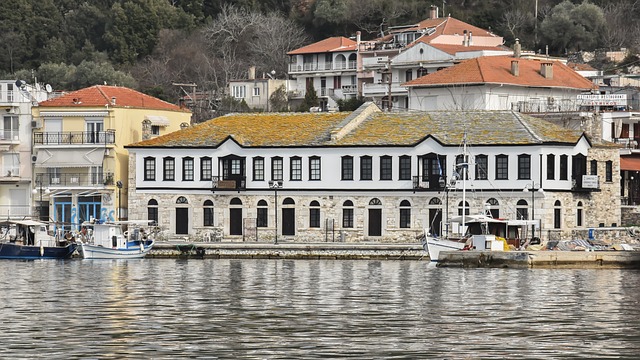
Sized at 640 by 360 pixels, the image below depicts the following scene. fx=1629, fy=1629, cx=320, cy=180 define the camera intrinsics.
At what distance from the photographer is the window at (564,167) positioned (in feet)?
262

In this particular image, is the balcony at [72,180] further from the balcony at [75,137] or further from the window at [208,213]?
the window at [208,213]

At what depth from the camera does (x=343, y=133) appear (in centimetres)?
8300

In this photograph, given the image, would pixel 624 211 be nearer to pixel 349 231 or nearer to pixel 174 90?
pixel 349 231

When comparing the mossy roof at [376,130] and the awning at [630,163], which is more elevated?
the mossy roof at [376,130]

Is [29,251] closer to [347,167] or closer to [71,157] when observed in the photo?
[71,157]

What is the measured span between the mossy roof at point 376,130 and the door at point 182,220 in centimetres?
341

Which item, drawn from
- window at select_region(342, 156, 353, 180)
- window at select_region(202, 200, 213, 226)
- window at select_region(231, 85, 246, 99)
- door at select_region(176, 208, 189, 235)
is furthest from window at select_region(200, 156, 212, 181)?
window at select_region(231, 85, 246, 99)

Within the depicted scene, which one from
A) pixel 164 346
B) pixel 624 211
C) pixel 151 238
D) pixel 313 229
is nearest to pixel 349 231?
pixel 313 229

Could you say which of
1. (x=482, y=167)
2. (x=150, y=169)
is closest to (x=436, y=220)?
(x=482, y=167)

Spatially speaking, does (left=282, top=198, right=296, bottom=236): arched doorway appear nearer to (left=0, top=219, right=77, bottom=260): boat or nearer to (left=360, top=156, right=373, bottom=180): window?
(left=360, top=156, right=373, bottom=180): window

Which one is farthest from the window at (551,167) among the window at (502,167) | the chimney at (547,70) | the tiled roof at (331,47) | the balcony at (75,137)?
the tiled roof at (331,47)

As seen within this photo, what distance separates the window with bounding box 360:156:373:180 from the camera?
3211 inches

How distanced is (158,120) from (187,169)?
8.98 metres

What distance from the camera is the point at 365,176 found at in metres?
81.7
